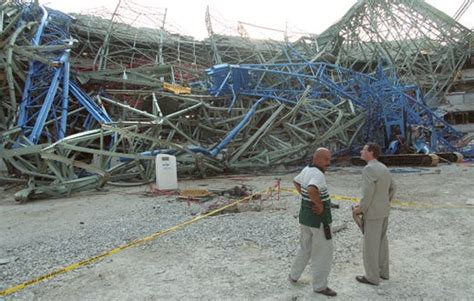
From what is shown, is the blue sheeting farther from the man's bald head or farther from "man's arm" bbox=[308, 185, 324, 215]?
"man's arm" bbox=[308, 185, 324, 215]

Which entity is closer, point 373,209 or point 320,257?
point 320,257

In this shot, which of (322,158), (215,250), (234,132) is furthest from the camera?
(234,132)

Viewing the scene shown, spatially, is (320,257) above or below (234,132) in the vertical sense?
below

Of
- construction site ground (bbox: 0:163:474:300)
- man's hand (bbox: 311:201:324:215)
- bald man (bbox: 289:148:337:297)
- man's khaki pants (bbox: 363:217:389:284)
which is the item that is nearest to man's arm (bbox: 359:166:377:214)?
man's khaki pants (bbox: 363:217:389:284)

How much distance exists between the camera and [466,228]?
19.9 feet

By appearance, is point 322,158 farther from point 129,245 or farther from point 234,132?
point 234,132

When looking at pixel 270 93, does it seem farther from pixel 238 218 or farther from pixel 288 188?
pixel 238 218

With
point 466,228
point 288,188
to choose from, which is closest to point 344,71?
point 288,188

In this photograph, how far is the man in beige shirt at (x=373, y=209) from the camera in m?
4.03

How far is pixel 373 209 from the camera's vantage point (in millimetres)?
4035

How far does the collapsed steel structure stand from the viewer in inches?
466

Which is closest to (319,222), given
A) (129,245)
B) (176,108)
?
(129,245)

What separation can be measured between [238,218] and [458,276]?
371cm

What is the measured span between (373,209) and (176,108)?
1208 cm
